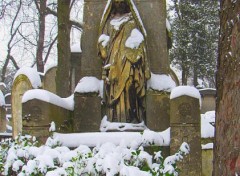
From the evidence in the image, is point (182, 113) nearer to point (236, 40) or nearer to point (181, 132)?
point (181, 132)

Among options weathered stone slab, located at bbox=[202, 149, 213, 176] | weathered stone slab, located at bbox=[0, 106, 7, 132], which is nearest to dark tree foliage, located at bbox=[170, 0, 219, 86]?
weathered stone slab, located at bbox=[0, 106, 7, 132]

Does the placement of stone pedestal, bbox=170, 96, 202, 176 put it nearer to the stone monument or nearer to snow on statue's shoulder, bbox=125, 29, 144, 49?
the stone monument

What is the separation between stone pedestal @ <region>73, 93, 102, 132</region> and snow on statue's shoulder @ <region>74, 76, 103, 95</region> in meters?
0.07

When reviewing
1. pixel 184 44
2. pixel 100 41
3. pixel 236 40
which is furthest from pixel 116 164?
pixel 184 44

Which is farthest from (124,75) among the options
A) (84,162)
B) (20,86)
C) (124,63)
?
(20,86)

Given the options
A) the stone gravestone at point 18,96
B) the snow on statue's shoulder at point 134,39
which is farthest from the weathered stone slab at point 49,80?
the snow on statue's shoulder at point 134,39

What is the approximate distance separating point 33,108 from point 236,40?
421cm

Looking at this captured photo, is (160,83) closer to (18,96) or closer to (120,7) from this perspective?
(120,7)

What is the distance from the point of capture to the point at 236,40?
323 centimetres

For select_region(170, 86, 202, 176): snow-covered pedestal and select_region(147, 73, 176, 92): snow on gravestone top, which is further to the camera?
select_region(147, 73, 176, 92): snow on gravestone top

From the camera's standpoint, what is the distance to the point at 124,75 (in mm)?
7660

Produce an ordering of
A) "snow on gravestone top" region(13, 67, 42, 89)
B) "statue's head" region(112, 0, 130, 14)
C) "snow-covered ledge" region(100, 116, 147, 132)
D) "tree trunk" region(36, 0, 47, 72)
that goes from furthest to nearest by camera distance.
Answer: "tree trunk" region(36, 0, 47, 72)
"snow on gravestone top" region(13, 67, 42, 89)
"statue's head" region(112, 0, 130, 14)
"snow-covered ledge" region(100, 116, 147, 132)

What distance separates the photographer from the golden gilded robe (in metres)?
7.67

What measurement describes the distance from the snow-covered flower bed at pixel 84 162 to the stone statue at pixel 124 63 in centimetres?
258
